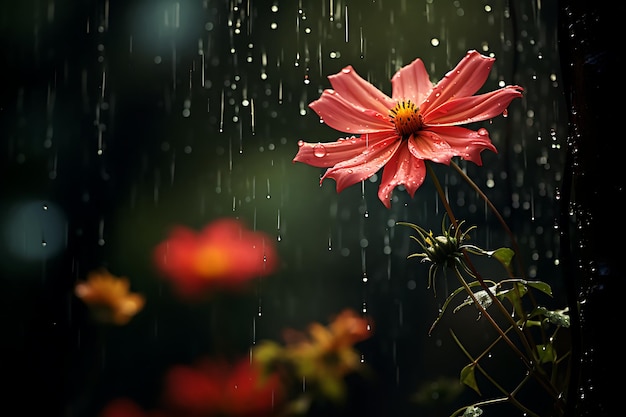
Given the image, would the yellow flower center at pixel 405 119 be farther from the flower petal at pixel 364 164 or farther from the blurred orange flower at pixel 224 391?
the blurred orange flower at pixel 224 391

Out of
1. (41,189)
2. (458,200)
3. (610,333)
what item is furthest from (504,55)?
(610,333)

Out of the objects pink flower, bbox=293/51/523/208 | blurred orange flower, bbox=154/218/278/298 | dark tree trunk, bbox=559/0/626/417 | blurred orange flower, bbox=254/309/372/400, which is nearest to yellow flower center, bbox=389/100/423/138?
pink flower, bbox=293/51/523/208

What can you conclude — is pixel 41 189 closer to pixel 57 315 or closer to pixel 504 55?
pixel 57 315

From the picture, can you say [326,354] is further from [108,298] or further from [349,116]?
[349,116]

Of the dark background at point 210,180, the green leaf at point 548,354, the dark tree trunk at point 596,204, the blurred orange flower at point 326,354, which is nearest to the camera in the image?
the dark tree trunk at point 596,204

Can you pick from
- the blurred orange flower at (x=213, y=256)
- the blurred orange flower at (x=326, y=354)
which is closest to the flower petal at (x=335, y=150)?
the blurred orange flower at (x=326, y=354)

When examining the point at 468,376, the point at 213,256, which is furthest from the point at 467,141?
the point at 213,256
